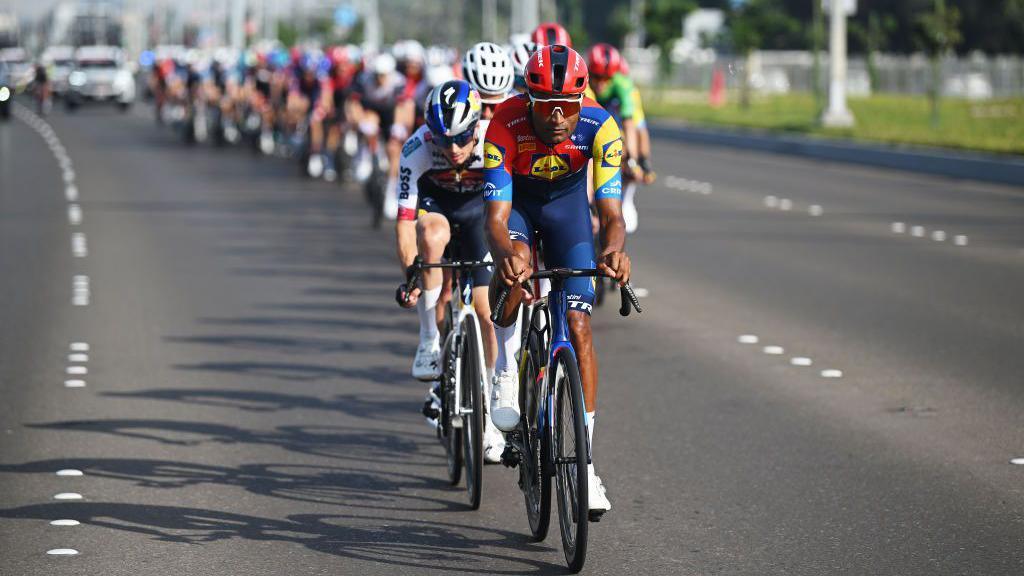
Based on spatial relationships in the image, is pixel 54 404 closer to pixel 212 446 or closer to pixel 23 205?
pixel 212 446

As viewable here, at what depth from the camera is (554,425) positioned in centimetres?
653

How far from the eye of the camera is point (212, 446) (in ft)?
28.7

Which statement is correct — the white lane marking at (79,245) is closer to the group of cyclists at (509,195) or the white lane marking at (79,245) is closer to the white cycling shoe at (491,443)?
the group of cyclists at (509,195)

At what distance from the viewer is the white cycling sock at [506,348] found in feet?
23.8

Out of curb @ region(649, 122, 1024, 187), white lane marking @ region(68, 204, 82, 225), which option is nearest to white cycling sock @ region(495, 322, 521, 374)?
white lane marking @ region(68, 204, 82, 225)

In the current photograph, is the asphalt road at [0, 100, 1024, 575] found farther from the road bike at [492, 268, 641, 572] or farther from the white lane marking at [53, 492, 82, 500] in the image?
the road bike at [492, 268, 641, 572]

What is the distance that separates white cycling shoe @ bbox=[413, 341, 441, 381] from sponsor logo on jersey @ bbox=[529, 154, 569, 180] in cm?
158

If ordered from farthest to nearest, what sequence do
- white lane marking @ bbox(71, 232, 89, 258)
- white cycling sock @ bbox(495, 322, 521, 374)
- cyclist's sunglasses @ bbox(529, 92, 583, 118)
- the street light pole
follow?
1. the street light pole
2. white lane marking @ bbox(71, 232, 89, 258)
3. white cycling sock @ bbox(495, 322, 521, 374)
4. cyclist's sunglasses @ bbox(529, 92, 583, 118)

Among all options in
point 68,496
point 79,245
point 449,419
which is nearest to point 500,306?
point 449,419

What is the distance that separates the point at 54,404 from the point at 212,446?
1.51 m

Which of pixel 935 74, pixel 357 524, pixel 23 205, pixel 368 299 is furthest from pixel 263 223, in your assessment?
pixel 935 74

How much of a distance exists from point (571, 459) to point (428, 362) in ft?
7.29

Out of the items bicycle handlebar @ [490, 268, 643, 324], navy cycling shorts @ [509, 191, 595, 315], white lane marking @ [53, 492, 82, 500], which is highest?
navy cycling shorts @ [509, 191, 595, 315]

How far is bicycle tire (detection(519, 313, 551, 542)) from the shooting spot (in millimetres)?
6684
